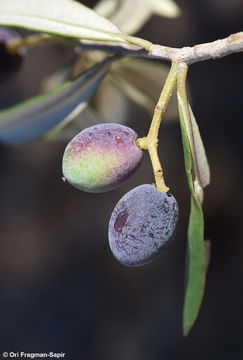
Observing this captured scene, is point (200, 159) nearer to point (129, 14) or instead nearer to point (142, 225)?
point (142, 225)

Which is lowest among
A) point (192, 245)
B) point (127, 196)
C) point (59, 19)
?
point (192, 245)

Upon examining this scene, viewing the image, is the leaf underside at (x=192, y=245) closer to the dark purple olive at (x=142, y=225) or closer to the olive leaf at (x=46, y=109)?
the dark purple olive at (x=142, y=225)

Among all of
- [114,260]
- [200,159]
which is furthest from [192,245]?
[114,260]

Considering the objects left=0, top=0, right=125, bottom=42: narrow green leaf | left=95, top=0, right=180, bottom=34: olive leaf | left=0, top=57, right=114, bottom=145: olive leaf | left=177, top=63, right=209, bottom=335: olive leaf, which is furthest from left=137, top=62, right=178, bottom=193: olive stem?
left=95, top=0, right=180, bottom=34: olive leaf

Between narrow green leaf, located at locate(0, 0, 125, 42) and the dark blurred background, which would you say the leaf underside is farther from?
the dark blurred background

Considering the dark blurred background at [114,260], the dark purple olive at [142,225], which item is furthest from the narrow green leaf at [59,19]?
the dark blurred background at [114,260]

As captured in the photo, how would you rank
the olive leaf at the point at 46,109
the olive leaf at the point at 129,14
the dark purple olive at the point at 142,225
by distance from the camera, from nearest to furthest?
the dark purple olive at the point at 142,225
the olive leaf at the point at 46,109
the olive leaf at the point at 129,14
